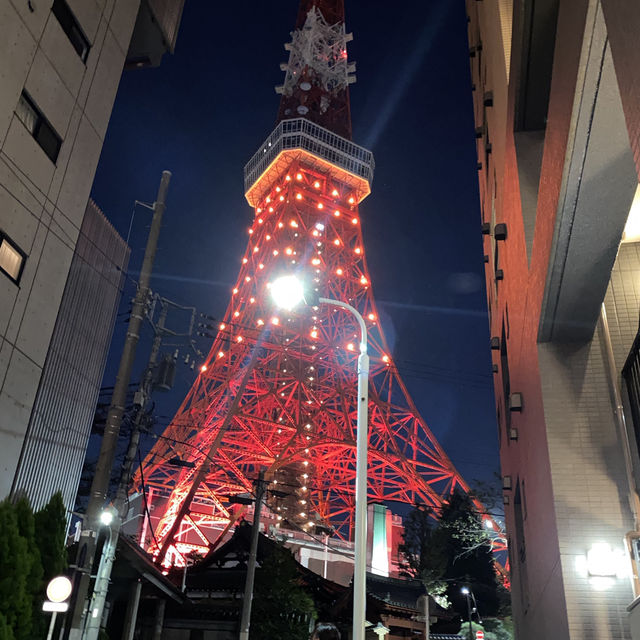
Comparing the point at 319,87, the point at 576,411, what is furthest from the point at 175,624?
the point at 319,87

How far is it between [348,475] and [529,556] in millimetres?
33265

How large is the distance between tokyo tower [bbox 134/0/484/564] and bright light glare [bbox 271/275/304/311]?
78.2ft

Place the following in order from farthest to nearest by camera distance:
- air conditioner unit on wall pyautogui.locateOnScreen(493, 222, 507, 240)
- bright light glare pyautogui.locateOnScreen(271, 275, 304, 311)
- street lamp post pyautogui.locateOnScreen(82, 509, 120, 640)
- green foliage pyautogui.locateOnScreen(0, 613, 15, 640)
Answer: air conditioner unit on wall pyautogui.locateOnScreen(493, 222, 507, 240), street lamp post pyautogui.locateOnScreen(82, 509, 120, 640), green foliage pyautogui.locateOnScreen(0, 613, 15, 640), bright light glare pyautogui.locateOnScreen(271, 275, 304, 311)

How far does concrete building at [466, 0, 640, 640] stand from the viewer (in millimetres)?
5109

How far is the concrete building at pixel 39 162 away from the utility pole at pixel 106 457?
2617 mm

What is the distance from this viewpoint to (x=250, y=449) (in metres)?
38.5

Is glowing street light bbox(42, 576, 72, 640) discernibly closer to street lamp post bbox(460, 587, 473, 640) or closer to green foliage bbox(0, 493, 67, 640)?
green foliage bbox(0, 493, 67, 640)

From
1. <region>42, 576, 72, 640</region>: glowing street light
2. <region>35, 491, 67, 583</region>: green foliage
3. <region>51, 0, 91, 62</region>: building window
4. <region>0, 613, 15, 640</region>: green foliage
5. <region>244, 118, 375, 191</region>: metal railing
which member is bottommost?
<region>0, 613, 15, 640</region>: green foliage

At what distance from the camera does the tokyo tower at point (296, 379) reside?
37.1 metres

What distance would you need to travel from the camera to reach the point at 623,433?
23.4ft

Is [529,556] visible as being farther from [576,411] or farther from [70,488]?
[70,488]

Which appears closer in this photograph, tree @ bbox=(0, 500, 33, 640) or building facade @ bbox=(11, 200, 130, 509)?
tree @ bbox=(0, 500, 33, 640)

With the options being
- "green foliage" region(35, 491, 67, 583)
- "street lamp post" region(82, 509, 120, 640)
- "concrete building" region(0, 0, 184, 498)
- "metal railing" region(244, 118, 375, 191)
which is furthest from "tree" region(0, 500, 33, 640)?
"metal railing" region(244, 118, 375, 191)

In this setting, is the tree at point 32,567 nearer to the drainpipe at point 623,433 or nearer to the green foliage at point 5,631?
the green foliage at point 5,631
